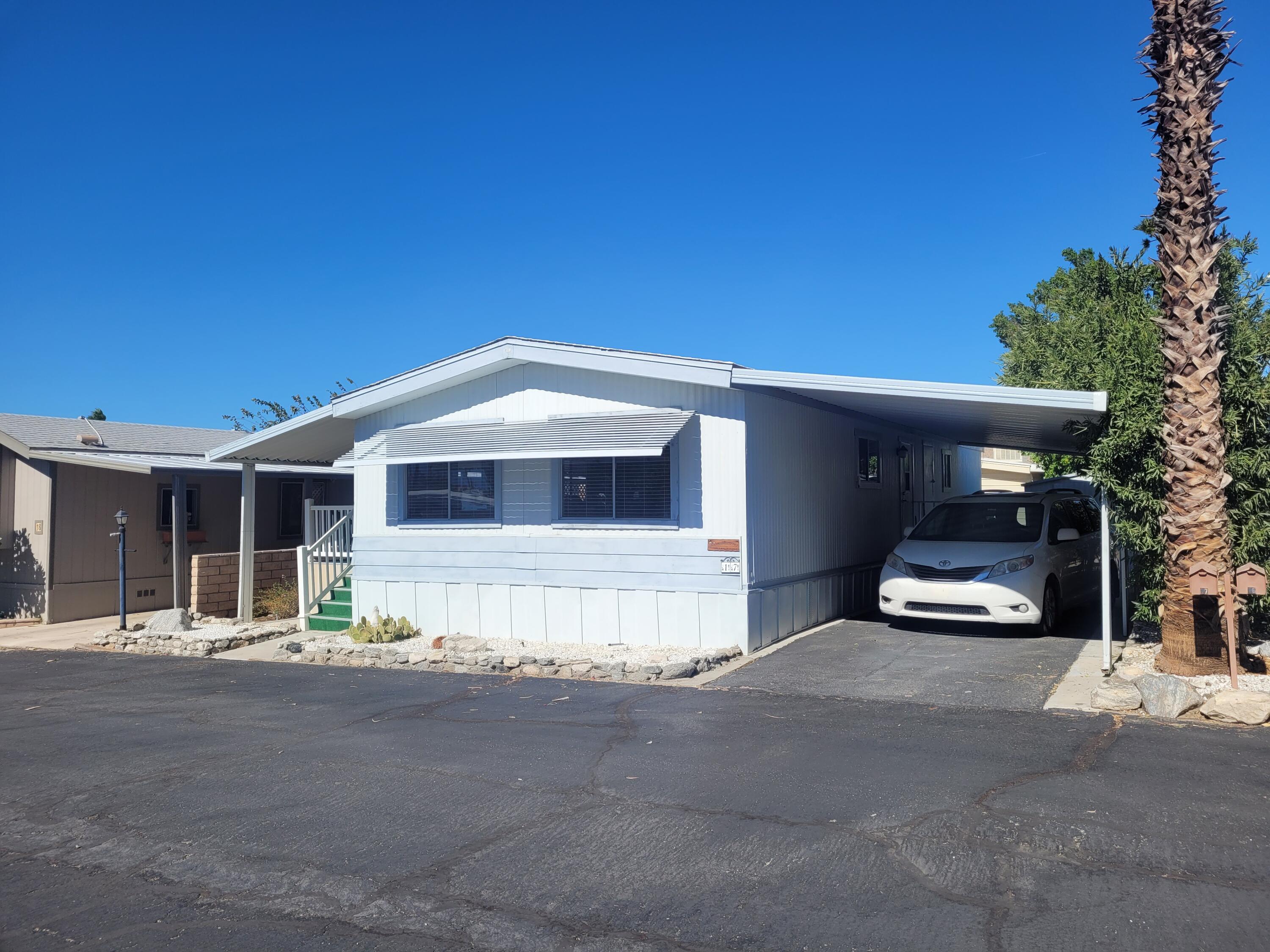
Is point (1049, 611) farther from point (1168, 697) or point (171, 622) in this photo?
point (171, 622)

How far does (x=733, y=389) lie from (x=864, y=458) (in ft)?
13.8

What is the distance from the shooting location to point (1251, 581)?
23.8ft

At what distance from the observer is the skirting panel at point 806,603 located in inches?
406

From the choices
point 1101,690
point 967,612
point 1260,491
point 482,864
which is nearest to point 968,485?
point 967,612

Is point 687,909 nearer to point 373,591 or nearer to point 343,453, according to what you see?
point 373,591

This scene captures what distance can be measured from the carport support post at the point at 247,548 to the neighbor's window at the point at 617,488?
5.04 m

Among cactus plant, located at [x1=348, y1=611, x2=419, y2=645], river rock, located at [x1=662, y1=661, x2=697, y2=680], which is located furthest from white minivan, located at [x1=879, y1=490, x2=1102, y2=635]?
cactus plant, located at [x1=348, y1=611, x2=419, y2=645]

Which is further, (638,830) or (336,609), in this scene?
(336,609)

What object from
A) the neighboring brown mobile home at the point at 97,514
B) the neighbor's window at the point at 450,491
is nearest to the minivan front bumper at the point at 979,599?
the neighbor's window at the point at 450,491

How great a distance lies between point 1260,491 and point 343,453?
12.2 meters

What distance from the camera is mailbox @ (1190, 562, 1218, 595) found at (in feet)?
24.9

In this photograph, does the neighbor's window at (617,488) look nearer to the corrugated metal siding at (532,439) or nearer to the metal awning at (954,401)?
the corrugated metal siding at (532,439)

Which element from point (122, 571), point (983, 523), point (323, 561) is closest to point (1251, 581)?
point (983, 523)

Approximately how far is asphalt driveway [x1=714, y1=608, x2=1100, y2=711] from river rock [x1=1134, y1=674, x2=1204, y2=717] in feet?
2.46
